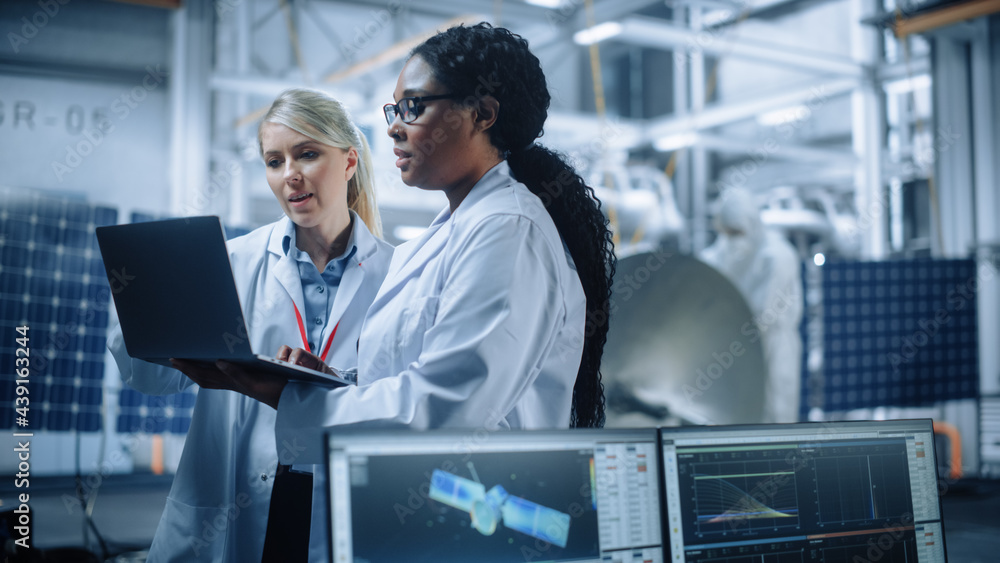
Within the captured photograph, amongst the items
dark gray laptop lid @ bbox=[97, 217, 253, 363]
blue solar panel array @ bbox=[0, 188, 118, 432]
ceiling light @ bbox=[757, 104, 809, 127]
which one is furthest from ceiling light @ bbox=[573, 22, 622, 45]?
ceiling light @ bbox=[757, 104, 809, 127]

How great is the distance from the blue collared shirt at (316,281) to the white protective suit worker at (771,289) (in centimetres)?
325

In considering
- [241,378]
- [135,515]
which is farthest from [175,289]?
[135,515]

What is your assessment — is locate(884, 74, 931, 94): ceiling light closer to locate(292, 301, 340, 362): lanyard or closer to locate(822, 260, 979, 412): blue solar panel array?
locate(822, 260, 979, 412): blue solar panel array

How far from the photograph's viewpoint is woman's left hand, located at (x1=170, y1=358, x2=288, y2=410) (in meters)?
1.16

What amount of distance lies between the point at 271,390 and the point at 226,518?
0.46 m

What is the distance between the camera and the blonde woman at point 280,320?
4.83 feet

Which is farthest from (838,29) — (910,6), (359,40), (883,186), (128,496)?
(128,496)

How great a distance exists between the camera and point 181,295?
114cm

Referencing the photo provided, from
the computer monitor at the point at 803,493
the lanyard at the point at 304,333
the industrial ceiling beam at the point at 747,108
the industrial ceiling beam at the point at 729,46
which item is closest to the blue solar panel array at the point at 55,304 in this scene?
the lanyard at the point at 304,333

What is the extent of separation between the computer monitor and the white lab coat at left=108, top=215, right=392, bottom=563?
688mm

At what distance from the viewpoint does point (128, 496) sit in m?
5.23

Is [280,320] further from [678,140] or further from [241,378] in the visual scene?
[678,140]

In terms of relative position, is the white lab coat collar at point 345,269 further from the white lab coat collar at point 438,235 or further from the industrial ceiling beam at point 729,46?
the industrial ceiling beam at point 729,46

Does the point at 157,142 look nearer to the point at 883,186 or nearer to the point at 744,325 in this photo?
the point at 744,325
